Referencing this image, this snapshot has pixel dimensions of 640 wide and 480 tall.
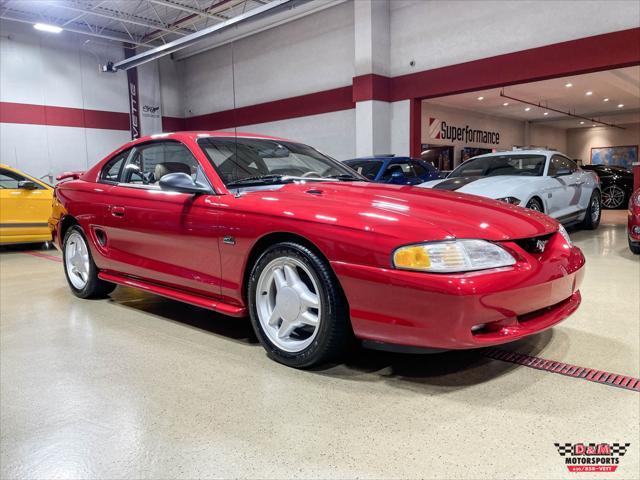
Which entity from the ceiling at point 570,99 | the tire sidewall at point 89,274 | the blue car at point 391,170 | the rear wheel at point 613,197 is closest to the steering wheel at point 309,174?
the tire sidewall at point 89,274

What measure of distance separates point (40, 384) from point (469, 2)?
9.74 metres

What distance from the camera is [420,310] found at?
72.4 inches

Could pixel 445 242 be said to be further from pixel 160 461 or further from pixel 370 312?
pixel 160 461

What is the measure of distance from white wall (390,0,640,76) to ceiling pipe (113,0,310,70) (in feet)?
8.38

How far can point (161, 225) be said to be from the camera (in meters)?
2.76

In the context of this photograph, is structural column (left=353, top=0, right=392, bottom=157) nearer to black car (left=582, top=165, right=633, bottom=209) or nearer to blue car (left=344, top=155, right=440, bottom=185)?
blue car (left=344, top=155, right=440, bottom=185)

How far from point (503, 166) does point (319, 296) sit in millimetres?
5147

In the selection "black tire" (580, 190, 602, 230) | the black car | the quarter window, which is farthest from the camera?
the black car

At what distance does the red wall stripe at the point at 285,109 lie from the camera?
11547 mm

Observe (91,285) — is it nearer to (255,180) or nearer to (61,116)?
(255,180)

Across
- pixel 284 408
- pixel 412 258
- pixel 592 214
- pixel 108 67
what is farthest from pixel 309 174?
pixel 108 67

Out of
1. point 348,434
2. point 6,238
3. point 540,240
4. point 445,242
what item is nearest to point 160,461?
point 348,434

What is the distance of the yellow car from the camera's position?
6414 mm

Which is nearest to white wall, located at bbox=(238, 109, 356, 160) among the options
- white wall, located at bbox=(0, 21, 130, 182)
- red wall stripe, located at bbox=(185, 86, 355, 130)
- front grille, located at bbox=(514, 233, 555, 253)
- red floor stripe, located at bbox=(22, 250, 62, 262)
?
red wall stripe, located at bbox=(185, 86, 355, 130)
